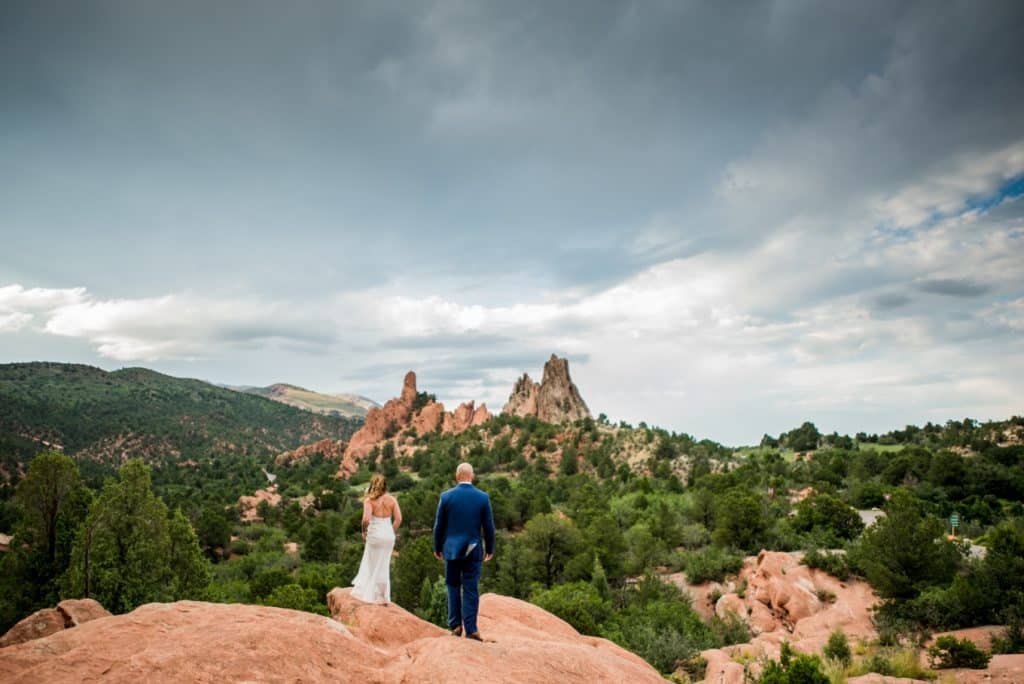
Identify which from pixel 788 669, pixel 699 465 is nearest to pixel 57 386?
pixel 699 465

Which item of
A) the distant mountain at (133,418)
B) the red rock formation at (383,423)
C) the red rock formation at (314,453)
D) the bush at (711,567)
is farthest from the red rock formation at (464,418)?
the bush at (711,567)

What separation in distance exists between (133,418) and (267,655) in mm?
145596

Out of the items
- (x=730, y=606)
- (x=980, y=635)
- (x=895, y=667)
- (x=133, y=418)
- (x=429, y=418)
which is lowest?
(x=730, y=606)

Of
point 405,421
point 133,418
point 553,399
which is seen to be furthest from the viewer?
point 133,418

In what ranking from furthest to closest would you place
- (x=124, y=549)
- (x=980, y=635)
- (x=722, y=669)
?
(x=124, y=549) → (x=980, y=635) → (x=722, y=669)

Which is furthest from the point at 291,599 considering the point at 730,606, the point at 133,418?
the point at 133,418

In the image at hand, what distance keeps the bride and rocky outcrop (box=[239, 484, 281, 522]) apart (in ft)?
223

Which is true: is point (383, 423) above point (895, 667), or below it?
above

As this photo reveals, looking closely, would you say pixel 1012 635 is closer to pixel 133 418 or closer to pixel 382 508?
pixel 382 508

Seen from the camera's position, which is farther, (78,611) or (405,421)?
(405,421)

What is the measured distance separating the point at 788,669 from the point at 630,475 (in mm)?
61703

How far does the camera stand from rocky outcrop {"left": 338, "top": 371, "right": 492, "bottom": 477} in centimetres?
11086

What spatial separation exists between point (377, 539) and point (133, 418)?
471ft

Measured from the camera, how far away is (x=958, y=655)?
14.0m
